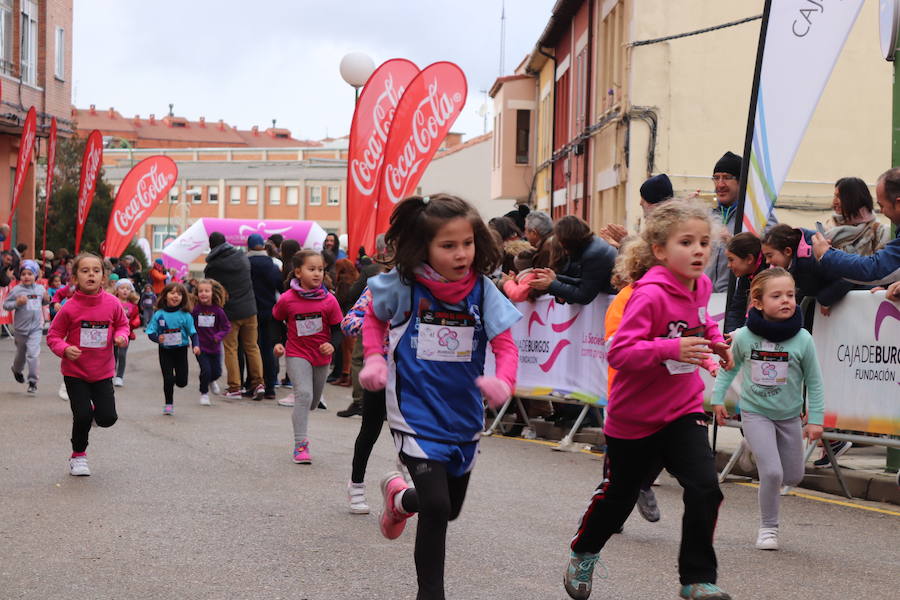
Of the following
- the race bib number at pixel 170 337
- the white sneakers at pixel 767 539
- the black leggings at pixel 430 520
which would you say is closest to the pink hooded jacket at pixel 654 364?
the black leggings at pixel 430 520

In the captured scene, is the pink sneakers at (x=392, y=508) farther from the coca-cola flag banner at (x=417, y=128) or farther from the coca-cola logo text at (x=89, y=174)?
the coca-cola logo text at (x=89, y=174)

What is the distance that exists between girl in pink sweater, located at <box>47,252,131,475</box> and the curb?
493cm

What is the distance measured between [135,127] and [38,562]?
440 ft

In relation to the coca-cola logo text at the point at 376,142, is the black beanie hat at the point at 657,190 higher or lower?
lower

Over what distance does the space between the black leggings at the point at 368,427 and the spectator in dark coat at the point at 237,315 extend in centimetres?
815

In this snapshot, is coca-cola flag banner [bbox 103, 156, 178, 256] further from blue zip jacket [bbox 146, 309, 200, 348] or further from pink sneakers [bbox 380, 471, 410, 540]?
pink sneakers [bbox 380, 471, 410, 540]

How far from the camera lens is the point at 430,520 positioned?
4.62 meters

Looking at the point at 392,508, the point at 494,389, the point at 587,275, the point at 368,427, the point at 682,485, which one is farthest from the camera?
the point at 587,275

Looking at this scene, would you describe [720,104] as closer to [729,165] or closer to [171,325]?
[171,325]

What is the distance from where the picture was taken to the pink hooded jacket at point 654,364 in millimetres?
5023

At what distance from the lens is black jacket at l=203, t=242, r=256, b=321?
611 inches

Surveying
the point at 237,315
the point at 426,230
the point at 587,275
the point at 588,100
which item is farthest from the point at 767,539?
the point at 588,100

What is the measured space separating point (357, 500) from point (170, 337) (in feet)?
21.2

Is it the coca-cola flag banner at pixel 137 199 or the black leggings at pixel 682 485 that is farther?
the coca-cola flag banner at pixel 137 199
